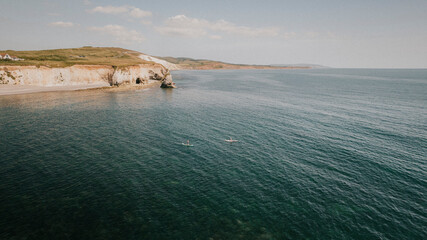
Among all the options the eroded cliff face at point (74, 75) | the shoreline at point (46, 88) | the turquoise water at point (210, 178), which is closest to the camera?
the turquoise water at point (210, 178)

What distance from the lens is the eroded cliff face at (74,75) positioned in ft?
304

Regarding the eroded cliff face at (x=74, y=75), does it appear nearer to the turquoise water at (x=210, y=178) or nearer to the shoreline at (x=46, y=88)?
the shoreline at (x=46, y=88)

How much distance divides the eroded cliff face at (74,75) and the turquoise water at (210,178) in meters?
48.4

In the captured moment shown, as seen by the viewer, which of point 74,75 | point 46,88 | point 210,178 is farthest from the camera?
point 74,75

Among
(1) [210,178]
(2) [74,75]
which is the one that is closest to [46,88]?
(2) [74,75]

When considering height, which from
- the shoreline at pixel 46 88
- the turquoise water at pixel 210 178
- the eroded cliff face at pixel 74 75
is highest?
the eroded cliff face at pixel 74 75

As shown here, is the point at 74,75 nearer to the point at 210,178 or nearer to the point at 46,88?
the point at 46,88

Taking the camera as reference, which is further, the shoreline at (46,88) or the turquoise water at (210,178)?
the shoreline at (46,88)

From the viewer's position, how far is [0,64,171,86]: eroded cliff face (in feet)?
304

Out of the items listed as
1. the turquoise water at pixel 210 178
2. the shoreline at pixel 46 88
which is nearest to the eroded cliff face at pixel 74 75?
the shoreline at pixel 46 88

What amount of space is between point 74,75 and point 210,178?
111180 mm

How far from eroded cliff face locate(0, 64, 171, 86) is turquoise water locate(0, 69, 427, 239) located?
159 ft

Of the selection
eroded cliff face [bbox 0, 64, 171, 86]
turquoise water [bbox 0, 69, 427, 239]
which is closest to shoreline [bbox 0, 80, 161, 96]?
eroded cliff face [bbox 0, 64, 171, 86]

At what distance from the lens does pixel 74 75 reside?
108m
